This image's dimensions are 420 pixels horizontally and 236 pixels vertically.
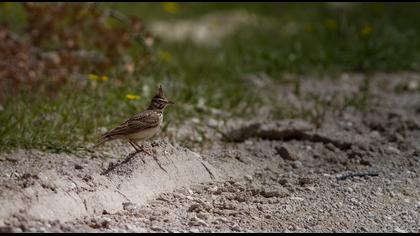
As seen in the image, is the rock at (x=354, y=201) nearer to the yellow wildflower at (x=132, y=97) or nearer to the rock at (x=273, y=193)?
the rock at (x=273, y=193)

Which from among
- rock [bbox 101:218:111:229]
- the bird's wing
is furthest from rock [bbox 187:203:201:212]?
the bird's wing

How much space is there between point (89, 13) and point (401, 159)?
446 centimetres

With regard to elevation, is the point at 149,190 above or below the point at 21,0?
below

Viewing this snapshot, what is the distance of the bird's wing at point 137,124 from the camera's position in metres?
5.99

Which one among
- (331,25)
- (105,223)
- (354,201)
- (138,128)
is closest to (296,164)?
(354,201)

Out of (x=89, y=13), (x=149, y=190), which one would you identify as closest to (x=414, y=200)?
(x=149, y=190)

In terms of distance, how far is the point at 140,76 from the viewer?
29.2 ft

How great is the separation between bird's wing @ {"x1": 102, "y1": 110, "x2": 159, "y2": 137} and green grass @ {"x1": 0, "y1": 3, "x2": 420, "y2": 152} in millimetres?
991

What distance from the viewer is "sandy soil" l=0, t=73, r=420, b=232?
5086 millimetres

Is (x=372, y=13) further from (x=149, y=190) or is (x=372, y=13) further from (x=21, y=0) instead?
(x=149, y=190)

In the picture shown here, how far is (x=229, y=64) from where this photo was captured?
10547 mm

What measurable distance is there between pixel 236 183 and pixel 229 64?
459 cm

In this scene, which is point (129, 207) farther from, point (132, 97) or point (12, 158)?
point (132, 97)

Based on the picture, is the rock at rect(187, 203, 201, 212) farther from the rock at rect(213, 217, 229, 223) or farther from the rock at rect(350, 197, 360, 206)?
the rock at rect(350, 197, 360, 206)
